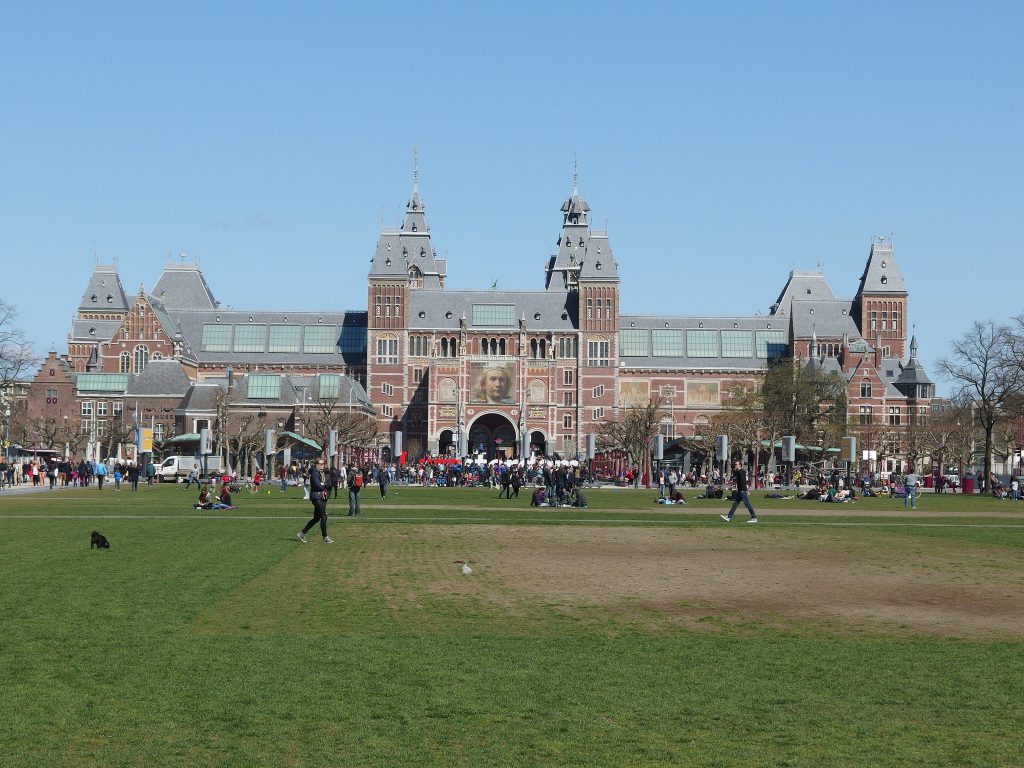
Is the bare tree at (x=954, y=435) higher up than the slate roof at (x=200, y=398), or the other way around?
the slate roof at (x=200, y=398)

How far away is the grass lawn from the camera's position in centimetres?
1155

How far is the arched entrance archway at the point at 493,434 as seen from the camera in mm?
152750

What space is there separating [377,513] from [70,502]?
14.9 meters

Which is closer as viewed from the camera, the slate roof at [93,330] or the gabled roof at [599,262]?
the gabled roof at [599,262]

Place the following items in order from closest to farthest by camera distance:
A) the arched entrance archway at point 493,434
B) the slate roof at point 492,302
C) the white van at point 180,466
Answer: the white van at point 180,466
the arched entrance archway at point 493,434
the slate roof at point 492,302

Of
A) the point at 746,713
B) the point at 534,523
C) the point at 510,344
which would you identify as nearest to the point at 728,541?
the point at 534,523

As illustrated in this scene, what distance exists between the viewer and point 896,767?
10.8m

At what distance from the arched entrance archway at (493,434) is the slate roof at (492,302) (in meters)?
10.3

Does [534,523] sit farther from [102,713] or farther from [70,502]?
[102,713]

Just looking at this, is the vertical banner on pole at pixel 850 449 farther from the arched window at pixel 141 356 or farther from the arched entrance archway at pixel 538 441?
the arched window at pixel 141 356

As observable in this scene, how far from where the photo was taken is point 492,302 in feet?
512

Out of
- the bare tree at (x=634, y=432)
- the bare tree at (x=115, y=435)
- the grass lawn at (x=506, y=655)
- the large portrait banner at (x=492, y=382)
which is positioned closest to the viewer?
the grass lawn at (x=506, y=655)

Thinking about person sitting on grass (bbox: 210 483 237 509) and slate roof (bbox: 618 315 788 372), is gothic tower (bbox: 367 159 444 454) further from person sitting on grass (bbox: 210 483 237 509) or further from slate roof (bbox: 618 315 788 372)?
person sitting on grass (bbox: 210 483 237 509)

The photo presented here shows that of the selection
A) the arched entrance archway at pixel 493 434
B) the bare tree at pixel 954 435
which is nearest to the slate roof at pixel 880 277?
the bare tree at pixel 954 435
